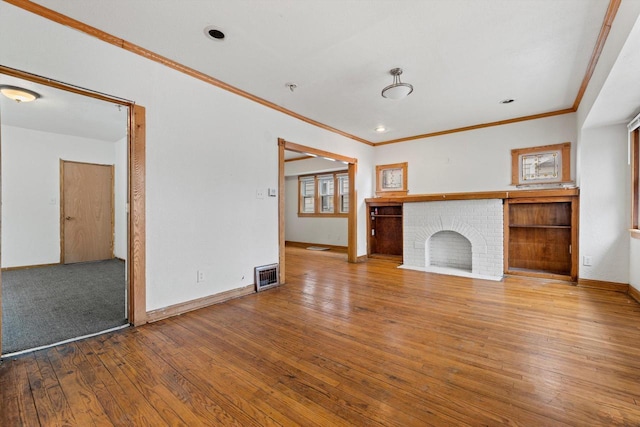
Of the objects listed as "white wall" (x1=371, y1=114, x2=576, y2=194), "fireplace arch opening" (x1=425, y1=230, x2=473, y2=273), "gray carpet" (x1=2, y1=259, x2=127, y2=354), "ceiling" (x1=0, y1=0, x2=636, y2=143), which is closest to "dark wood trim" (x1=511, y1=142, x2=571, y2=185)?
"white wall" (x1=371, y1=114, x2=576, y2=194)

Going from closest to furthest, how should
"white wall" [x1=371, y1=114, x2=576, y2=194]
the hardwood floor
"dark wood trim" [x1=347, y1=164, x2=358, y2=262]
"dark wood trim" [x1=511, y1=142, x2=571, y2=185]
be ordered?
the hardwood floor, "dark wood trim" [x1=511, y1=142, x2=571, y2=185], "white wall" [x1=371, y1=114, x2=576, y2=194], "dark wood trim" [x1=347, y1=164, x2=358, y2=262]

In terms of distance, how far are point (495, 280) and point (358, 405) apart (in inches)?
144

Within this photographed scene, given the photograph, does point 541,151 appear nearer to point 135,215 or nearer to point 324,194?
point 324,194

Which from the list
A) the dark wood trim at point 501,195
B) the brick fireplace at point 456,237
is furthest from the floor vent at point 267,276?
the dark wood trim at point 501,195

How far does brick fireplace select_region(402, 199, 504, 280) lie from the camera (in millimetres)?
4516

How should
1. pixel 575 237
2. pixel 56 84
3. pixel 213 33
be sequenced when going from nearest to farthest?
pixel 56 84, pixel 213 33, pixel 575 237

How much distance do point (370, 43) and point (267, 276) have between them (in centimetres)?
302

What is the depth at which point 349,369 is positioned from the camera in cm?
189

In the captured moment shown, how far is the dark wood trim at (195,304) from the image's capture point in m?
2.74

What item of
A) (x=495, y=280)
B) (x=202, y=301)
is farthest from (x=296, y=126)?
(x=495, y=280)

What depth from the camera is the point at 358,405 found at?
5.08 ft

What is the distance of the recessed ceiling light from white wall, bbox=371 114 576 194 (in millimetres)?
4364

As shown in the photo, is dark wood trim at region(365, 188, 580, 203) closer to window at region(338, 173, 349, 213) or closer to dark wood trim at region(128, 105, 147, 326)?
window at region(338, 173, 349, 213)

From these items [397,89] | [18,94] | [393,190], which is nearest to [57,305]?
[18,94]
